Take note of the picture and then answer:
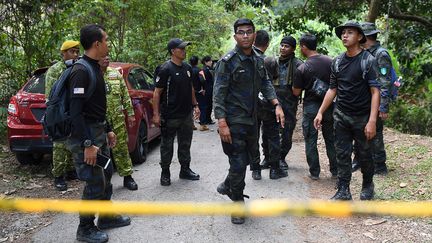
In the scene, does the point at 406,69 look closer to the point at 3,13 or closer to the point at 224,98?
the point at 224,98

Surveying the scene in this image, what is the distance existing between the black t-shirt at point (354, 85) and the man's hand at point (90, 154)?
2.69 metres

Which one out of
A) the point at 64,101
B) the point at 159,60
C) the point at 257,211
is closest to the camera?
the point at 64,101

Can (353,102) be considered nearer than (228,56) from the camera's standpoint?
No

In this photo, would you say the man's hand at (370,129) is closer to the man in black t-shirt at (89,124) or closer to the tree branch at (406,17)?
the man in black t-shirt at (89,124)

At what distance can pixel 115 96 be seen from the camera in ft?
17.6

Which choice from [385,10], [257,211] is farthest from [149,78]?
[385,10]

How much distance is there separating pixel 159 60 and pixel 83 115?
34.5 feet

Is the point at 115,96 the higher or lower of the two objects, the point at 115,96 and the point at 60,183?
the higher

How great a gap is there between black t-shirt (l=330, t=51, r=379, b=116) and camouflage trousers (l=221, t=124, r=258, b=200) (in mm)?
1094

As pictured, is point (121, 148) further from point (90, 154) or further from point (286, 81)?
point (286, 81)

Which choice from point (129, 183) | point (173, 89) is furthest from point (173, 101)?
point (129, 183)

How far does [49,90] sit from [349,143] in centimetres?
379

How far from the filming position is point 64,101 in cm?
364

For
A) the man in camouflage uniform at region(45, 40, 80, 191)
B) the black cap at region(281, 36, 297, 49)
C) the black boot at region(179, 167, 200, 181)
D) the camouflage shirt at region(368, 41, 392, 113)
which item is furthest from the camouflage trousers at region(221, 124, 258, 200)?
the man in camouflage uniform at region(45, 40, 80, 191)
